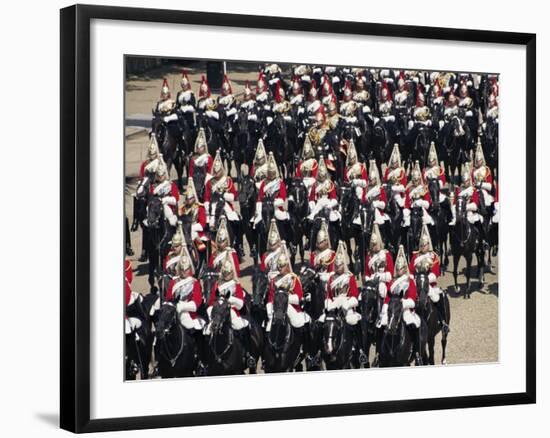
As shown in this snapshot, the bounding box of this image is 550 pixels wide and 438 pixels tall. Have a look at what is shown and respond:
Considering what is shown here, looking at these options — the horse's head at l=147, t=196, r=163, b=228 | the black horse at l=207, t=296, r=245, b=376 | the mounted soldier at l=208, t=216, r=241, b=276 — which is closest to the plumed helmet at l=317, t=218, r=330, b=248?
the mounted soldier at l=208, t=216, r=241, b=276

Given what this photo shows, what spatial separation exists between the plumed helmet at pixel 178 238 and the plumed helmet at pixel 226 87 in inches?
22.1

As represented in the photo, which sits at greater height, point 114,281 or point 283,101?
point 283,101

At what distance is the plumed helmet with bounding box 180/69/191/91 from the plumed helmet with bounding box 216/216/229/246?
1.78 feet

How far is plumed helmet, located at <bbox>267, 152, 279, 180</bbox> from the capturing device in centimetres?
561

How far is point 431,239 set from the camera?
5.94 m

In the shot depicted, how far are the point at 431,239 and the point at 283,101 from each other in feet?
2.97

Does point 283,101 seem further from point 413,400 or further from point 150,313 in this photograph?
point 413,400

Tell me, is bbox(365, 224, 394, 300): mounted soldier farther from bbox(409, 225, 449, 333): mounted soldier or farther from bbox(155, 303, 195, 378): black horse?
bbox(155, 303, 195, 378): black horse

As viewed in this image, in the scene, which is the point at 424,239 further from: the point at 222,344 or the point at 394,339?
the point at 222,344

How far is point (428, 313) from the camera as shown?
5934mm

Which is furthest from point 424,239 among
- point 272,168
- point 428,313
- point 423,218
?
point 272,168

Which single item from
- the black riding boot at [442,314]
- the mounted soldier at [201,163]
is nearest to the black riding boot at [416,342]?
the black riding boot at [442,314]

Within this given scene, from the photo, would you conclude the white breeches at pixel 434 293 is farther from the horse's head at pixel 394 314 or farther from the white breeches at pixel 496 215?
the white breeches at pixel 496 215

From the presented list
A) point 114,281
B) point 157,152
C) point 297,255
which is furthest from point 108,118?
point 297,255
